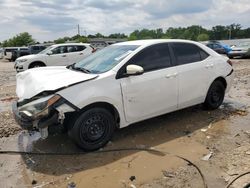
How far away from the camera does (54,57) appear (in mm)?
16828

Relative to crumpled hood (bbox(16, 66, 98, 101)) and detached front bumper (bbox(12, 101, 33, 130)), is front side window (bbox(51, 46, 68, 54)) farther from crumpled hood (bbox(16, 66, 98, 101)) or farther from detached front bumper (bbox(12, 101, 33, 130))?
detached front bumper (bbox(12, 101, 33, 130))

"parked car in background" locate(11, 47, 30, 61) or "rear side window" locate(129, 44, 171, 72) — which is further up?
"parked car in background" locate(11, 47, 30, 61)

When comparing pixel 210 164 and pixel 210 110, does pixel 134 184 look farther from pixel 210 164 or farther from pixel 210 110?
pixel 210 110

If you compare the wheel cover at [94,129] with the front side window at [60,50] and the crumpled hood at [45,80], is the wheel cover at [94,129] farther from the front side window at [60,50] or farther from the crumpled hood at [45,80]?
the front side window at [60,50]

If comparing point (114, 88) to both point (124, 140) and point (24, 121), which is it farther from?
point (24, 121)

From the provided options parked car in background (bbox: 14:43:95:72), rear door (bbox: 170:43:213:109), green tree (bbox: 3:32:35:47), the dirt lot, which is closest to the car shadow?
the dirt lot

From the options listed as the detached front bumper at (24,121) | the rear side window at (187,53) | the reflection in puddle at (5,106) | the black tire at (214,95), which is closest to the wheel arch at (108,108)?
the detached front bumper at (24,121)

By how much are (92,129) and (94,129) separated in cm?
4

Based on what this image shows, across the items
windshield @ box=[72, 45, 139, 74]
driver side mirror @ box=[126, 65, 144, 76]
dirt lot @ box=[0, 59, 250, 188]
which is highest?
windshield @ box=[72, 45, 139, 74]

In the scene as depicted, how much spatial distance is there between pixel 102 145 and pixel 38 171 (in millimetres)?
1119

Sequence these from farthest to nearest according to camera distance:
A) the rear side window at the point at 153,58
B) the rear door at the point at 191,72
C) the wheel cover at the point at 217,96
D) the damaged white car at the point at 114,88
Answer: the wheel cover at the point at 217,96
the rear door at the point at 191,72
the rear side window at the point at 153,58
the damaged white car at the point at 114,88

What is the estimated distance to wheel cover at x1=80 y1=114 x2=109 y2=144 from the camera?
4766mm

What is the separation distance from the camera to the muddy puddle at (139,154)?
161 inches

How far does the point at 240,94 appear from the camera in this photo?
9000mm
